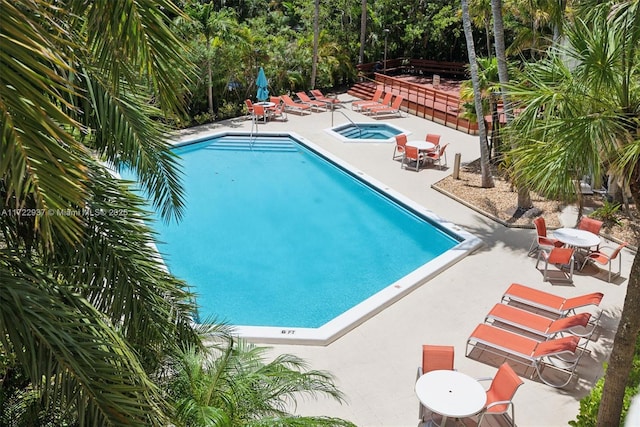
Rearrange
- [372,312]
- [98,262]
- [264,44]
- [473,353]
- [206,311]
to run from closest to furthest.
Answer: [98,262]
[473,353]
[372,312]
[206,311]
[264,44]

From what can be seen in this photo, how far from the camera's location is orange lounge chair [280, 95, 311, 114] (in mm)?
23391

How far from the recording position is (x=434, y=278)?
38.0 feet

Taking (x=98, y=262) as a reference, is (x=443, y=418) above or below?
below

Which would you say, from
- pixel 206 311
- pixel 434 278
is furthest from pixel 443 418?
pixel 206 311

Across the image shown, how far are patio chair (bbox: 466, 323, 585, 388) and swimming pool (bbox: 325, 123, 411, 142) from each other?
12.9 m

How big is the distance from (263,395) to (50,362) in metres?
2.66

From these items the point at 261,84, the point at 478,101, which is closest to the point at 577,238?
the point at 478,101

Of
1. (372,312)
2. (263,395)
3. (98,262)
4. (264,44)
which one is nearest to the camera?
(98,262)

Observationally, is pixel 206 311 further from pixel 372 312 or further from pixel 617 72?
pixel 617 72

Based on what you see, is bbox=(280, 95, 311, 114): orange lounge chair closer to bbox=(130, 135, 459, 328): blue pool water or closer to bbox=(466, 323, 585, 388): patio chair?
bbox=(130, 135, 459, 328): blue pool water

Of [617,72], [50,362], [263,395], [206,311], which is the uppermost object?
[617,72]

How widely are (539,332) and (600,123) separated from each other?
160 inches

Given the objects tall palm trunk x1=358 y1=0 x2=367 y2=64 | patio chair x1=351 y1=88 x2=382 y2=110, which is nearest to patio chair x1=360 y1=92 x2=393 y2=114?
patio chair x1=351 y1=88 x2=382 y2=110

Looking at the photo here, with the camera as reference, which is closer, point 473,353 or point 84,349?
point 84,349
